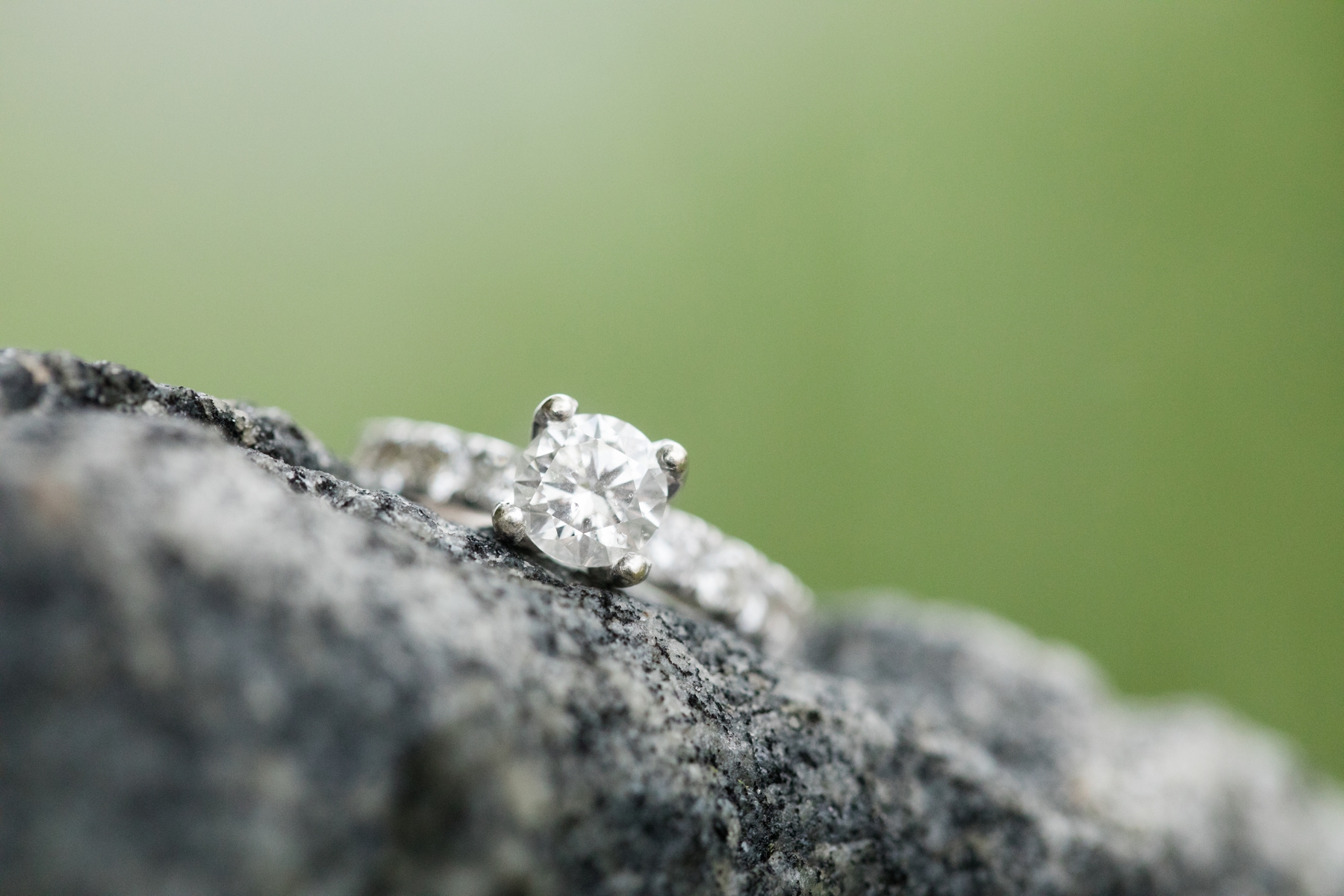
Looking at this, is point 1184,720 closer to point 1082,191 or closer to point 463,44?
point 1082,191

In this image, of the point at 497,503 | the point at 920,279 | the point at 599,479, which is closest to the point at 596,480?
the point at 599,479

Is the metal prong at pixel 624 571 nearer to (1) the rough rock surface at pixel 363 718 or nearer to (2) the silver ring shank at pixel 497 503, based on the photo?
(1) the rough rock surface at pixel 363 718

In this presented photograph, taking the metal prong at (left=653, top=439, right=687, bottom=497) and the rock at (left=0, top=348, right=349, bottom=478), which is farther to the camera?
the metal prong at (left=653, top=439, right=687, bottom=497)

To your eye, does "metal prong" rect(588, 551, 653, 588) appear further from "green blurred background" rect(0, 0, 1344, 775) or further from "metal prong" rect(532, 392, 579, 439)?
"green blurred background" rect(0, 0, 1344, 775)

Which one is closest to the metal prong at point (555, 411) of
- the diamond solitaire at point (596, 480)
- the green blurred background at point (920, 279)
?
the diamond solitaire at point (596, 480)

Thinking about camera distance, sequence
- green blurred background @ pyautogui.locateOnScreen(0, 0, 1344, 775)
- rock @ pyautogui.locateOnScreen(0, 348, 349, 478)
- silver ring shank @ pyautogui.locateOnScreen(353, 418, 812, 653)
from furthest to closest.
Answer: green blurred background @ pyautogui.locateOnScreen(0, 0, 1344, 775), silver ring shank @ pyautogui.locateOnScreen(353, 418, 812, 653), rock @ pyautogui.locateOnScreen(0, 348, 349, 478)

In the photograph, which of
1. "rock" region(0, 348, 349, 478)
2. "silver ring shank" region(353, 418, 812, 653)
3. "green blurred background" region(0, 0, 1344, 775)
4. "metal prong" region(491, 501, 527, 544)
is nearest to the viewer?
"rock" region(0, 348, 349, 478)

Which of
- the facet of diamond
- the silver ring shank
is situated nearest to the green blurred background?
the silver ring shank
